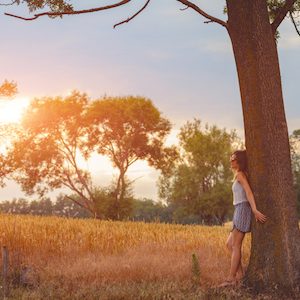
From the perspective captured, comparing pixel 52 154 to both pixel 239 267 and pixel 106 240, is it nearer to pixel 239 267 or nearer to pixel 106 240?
pixel 106 240

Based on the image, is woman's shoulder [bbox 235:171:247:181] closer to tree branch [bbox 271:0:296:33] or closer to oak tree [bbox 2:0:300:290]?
oak tree [bbox 2:0:300:290]

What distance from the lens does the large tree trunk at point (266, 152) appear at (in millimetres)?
9500

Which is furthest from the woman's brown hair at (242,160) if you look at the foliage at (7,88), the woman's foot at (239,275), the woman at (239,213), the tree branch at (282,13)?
the foliage at (7,88)

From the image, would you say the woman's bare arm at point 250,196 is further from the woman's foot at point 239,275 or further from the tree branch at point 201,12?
the tree branch at point 201,12

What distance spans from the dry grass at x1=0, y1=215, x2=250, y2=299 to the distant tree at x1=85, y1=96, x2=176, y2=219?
88.8ft

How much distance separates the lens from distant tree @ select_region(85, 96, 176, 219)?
149 feet

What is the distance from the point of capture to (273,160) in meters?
9.55

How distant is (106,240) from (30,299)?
24.3ft

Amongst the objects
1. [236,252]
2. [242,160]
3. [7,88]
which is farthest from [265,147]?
[7,88]

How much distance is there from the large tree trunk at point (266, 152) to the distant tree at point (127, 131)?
114 feet

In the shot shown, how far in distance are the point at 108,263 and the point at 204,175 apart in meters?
43.4

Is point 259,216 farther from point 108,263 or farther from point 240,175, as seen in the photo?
point 108,263

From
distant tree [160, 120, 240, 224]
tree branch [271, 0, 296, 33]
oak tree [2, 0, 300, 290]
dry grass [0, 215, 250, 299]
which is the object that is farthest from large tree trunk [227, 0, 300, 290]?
distant tree [160, 120, 240, 224]

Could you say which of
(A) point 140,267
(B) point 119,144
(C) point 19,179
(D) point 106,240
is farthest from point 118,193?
(A) point 140,267
